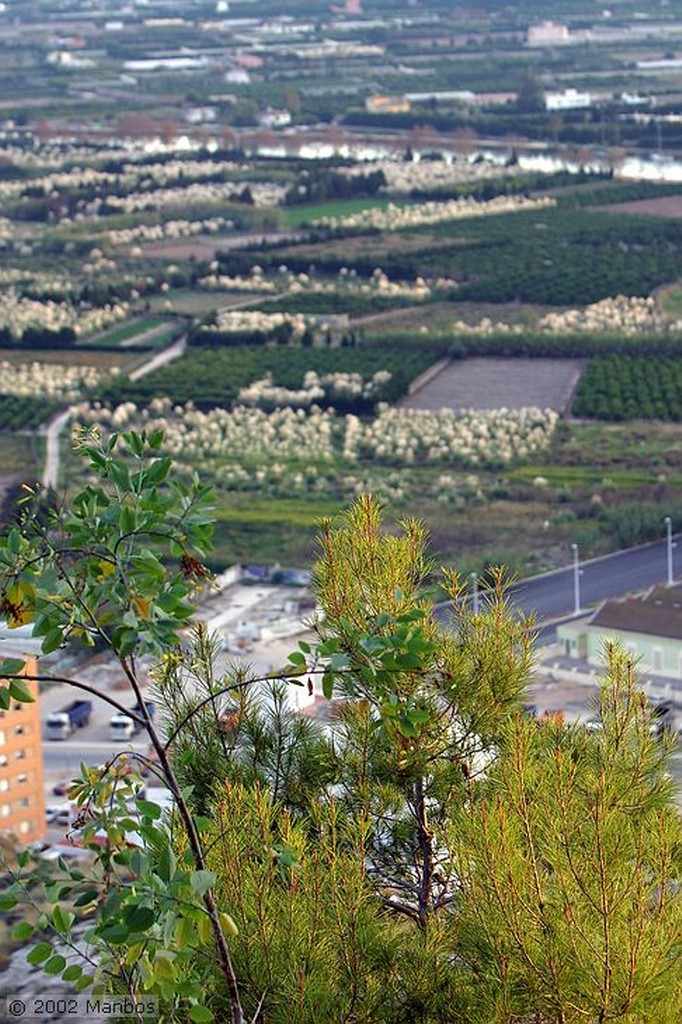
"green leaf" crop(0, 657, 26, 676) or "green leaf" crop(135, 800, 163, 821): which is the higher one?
"green leaf" crop(0, 657, 26, 676)

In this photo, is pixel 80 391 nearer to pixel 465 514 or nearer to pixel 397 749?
pixel 465 514

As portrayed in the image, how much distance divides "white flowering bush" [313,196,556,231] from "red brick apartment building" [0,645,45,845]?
31.7m

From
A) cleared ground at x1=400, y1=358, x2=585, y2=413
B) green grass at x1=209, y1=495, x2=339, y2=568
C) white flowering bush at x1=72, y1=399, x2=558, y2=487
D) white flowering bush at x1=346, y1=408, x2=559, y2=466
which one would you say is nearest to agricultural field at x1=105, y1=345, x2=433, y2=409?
cleared ground at x1=400, y1=358, x2=585, y2=413

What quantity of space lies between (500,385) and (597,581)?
10.8 m

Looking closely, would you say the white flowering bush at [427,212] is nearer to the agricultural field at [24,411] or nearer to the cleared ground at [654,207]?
the cleared ground at [654,207]

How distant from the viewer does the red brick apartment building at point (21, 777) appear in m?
14.6

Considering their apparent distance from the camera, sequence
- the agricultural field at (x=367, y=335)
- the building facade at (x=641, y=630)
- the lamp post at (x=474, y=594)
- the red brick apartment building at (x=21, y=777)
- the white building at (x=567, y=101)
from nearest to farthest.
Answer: the lamp post at (x=474, y=594), the red brick apartment building at (x=21, y=777), the building facade at (x=641, y=630), the agricultural field at (x=367, y=335), the white building at (x=567, y=101)

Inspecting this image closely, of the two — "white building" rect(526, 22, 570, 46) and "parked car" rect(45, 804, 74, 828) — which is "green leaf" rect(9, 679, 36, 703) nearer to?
"parked car" rect(45, 804, 74, 828)

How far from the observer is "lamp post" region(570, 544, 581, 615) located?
773 inches

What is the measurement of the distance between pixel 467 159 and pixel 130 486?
5487cm

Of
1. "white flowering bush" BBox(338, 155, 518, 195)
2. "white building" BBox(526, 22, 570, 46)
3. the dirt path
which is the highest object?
the dirt path

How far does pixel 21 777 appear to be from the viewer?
48.9 ft

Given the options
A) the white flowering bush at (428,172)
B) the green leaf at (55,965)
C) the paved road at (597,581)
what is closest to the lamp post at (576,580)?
the paved road at (597,581)

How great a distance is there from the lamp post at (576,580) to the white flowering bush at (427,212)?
986 inches
